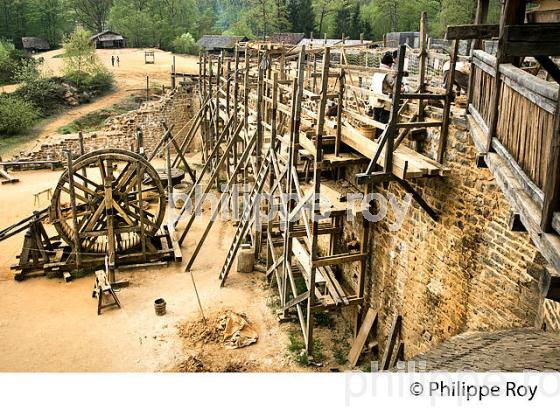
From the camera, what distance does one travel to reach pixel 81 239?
1173 cm

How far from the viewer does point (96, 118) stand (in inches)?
974

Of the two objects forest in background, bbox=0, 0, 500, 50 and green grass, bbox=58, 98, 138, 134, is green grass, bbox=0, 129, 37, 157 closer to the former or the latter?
green grass, bbox=58, 98, 138, 134

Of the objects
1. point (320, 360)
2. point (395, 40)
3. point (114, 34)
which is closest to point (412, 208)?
point (320, 360)

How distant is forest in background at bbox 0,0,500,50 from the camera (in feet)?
141

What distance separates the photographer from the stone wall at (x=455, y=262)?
572 cm

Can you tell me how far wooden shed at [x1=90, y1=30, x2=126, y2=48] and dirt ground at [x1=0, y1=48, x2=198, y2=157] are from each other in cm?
136

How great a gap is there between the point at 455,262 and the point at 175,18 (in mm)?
50543

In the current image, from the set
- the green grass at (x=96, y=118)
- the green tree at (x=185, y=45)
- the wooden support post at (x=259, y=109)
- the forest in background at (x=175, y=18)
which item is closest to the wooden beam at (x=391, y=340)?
the wooden support post at (x=259, y=109)

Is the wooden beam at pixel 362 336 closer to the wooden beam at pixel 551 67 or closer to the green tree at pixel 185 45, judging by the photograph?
the wooden beam at pixel 551 67

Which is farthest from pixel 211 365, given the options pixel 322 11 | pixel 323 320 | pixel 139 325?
pixel 322 11

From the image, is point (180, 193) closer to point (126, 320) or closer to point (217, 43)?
point (126, 320)

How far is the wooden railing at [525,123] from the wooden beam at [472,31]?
91 centimetres

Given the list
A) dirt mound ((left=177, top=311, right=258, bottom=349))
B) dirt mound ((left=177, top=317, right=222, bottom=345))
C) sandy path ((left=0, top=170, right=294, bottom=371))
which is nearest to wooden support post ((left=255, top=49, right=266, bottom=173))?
A: sandy path ((left=0, top=170, right=294, bottom=371))

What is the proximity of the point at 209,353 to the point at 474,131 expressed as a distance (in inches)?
232
